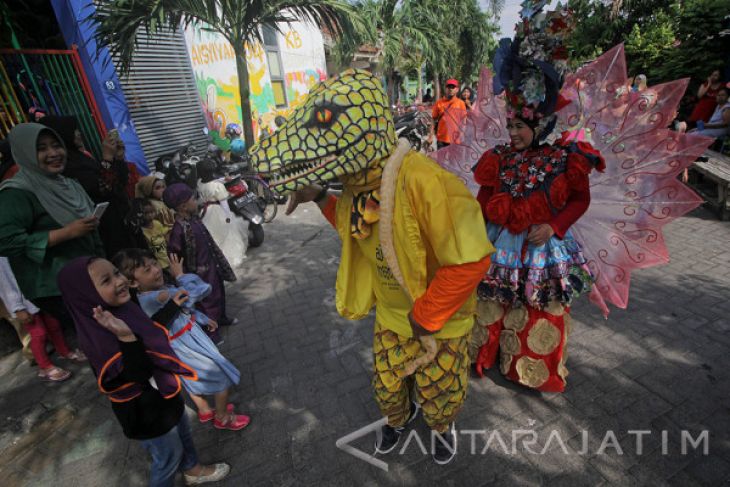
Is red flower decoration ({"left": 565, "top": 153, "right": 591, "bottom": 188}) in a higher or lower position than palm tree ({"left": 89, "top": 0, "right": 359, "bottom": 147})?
lower

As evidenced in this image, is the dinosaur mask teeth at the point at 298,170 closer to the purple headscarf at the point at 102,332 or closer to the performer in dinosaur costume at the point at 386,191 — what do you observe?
the performer in dinosaur costume at the point at 386,191

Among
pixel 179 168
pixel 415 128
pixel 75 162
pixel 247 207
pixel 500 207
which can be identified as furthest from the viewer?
pixel 415 128

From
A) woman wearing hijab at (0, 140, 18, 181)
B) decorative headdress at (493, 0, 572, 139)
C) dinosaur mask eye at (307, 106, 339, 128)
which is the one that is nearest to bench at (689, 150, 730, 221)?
decorative headdress at (493, 0, 572, 139)

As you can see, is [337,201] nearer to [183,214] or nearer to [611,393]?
[183,214]

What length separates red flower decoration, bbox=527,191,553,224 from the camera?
217 centimetres

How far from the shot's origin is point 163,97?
797 cm

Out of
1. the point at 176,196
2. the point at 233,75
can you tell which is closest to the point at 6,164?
the point at 176,196

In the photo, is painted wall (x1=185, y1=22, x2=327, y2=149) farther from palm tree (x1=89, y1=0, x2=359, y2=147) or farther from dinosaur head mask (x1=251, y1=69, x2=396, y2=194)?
dinosaur head mask (x1=251, y1=69, x2=396, y2=194)

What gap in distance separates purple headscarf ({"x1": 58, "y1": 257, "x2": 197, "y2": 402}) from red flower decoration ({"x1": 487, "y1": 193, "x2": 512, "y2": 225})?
200 centimetres

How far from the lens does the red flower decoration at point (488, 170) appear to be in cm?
233

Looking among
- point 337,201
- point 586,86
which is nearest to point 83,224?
point 337,201

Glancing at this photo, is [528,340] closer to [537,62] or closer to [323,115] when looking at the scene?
[537,62]

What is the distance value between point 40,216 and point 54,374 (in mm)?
1547

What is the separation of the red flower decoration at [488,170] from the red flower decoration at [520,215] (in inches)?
7.7
